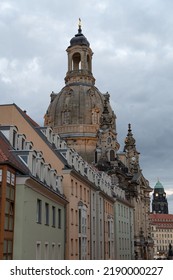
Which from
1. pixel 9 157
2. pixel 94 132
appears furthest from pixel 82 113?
pixel 9 157

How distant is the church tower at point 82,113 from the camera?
323 feet

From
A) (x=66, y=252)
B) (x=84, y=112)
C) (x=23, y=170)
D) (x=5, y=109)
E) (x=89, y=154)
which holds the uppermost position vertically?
(x=84, y=112)

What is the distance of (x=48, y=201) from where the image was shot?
29406 millimetres

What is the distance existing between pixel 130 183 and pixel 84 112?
67.9ft

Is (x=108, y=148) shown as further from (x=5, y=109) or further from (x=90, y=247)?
(x=5, y=109)

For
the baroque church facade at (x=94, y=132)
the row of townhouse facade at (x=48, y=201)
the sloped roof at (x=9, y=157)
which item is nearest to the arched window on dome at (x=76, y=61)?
the baroque church facade at (x=94, y=132)

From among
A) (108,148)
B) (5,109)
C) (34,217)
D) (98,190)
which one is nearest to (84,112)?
(108,148)

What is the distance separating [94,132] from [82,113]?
550 centimetres

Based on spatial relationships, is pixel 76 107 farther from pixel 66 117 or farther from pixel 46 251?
pixel 46 251

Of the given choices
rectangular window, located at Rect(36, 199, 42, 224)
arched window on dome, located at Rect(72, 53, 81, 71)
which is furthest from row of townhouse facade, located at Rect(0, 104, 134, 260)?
arched window on dome, located at Rect(72, 53, 81, 71)

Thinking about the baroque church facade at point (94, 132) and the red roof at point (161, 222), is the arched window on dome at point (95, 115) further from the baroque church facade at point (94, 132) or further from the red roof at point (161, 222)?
the red roof at point (161, 222)

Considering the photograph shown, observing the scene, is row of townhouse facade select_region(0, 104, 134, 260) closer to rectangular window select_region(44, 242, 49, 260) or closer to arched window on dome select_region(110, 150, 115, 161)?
rectangular window select_region(44, 242, 49, 260)

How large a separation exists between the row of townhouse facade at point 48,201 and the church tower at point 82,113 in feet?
137
